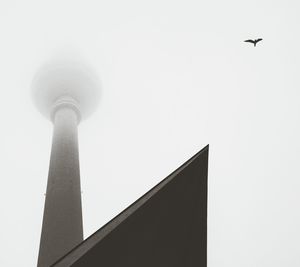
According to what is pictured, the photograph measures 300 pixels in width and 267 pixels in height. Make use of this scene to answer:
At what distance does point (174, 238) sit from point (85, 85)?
36250 millimetres

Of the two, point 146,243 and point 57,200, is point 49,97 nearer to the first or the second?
point 57,200

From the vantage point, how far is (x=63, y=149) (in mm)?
25359

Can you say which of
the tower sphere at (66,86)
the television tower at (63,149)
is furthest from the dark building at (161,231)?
the tower sphere at (66,86)

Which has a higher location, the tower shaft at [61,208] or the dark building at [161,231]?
the tower shaft at [61,208]

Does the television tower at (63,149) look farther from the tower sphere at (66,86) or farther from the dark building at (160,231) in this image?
the dark building at (160,231)

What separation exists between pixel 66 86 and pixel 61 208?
2447cm

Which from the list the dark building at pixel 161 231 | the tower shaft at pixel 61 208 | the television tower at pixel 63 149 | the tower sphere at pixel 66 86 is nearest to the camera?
the dark building at pixel 161 231

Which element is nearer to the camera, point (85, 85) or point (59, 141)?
point (59, 141)

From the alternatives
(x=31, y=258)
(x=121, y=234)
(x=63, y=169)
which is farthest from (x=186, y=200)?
(x=31, y=258)

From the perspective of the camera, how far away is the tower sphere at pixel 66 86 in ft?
133

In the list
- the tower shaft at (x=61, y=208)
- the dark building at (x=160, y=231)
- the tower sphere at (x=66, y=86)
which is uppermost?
the tower sphere at (x=66, y=86)

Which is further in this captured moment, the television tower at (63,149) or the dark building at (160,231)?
the television tower at (63,149)

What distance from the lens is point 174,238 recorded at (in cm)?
770

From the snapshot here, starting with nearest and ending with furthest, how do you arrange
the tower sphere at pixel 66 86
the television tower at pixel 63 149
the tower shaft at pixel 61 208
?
the tower shaft at pixel 61 208 < the television tower at pixel 63 149 < the tower sphere at pixel 66 86
